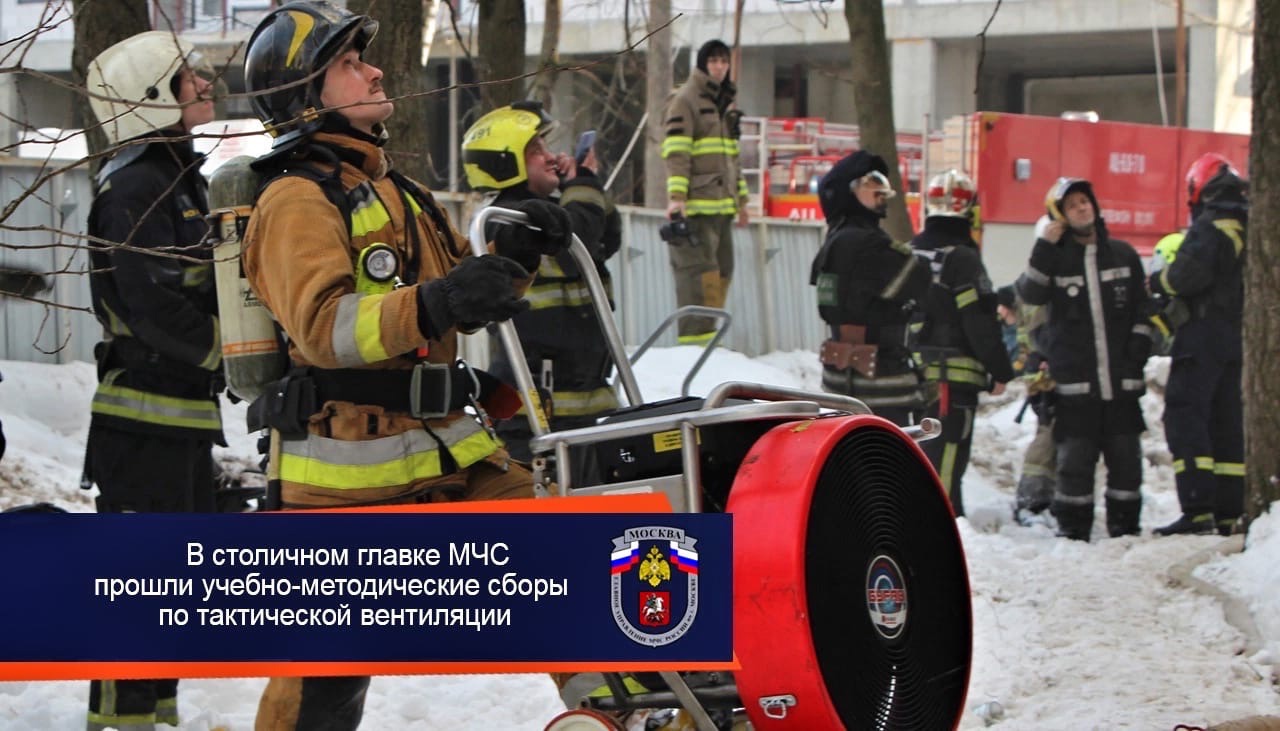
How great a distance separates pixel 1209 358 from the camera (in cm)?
987

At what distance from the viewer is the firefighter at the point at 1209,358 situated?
9.73m

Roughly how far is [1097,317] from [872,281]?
4.94ft

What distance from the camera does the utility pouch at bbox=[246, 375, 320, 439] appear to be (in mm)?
4031

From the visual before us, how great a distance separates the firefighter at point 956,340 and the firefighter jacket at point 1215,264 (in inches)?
42.5

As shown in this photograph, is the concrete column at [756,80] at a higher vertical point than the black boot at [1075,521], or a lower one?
higher

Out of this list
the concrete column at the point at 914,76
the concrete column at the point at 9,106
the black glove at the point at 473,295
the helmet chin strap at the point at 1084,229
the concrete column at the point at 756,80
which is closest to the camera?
the black glove at the point at 473,295

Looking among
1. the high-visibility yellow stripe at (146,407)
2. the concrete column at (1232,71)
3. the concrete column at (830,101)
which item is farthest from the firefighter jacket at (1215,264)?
the concrete column at (830,101)

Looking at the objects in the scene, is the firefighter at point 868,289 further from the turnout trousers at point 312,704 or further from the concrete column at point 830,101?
the concrete column at point 830,101

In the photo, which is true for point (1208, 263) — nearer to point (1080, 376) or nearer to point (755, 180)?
point (1080, 376)

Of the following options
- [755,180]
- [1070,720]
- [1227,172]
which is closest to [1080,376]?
[1227,172]

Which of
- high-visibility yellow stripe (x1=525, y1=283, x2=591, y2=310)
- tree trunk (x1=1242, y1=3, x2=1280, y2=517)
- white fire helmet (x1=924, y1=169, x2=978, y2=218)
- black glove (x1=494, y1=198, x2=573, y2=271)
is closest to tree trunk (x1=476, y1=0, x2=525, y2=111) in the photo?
white fire helmet (x1=924, y1=169, x2=978, y2=218)

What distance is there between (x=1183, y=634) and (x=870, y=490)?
320 centimetres

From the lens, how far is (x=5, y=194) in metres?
11.4

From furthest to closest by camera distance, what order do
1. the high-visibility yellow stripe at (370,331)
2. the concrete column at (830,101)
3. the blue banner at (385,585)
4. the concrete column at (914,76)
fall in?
1. the concrete column at (830,101)
2. the concrete column at (914,76)
3. the high-visibility yellow stripe at (370,331)
4. the blue banner at (385,585)
